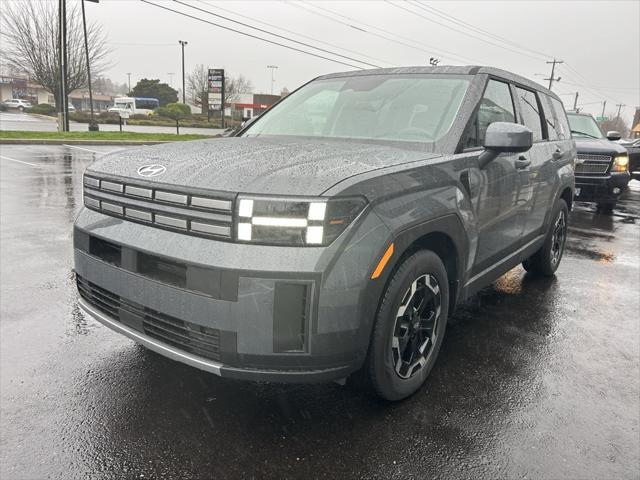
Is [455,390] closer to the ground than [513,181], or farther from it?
closer to the ground

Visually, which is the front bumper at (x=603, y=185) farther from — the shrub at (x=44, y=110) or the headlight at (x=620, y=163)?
the shrub at (x=44, y=110)

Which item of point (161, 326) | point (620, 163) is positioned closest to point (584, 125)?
point (620, 163)

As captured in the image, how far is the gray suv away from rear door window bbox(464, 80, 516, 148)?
0.02 meters

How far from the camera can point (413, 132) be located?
10.4 ft

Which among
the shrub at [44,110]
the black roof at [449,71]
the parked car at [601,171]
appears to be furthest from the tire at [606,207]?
the shrub at [44,110]

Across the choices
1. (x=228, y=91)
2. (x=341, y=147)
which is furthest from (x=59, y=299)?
(x=228, y=91)

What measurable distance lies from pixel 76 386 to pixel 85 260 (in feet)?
2.37

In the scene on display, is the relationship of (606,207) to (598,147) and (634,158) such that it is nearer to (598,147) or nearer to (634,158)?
(598,147)

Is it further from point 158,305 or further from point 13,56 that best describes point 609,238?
point 13,56

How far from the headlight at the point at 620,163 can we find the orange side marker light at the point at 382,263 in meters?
9.40

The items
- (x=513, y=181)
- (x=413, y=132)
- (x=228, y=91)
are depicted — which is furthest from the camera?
(x=228, y=91)

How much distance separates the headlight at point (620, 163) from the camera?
32.1 feet

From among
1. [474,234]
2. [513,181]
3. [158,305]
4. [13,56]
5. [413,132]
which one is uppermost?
[13,56]

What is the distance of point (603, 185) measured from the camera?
32.1 feet
